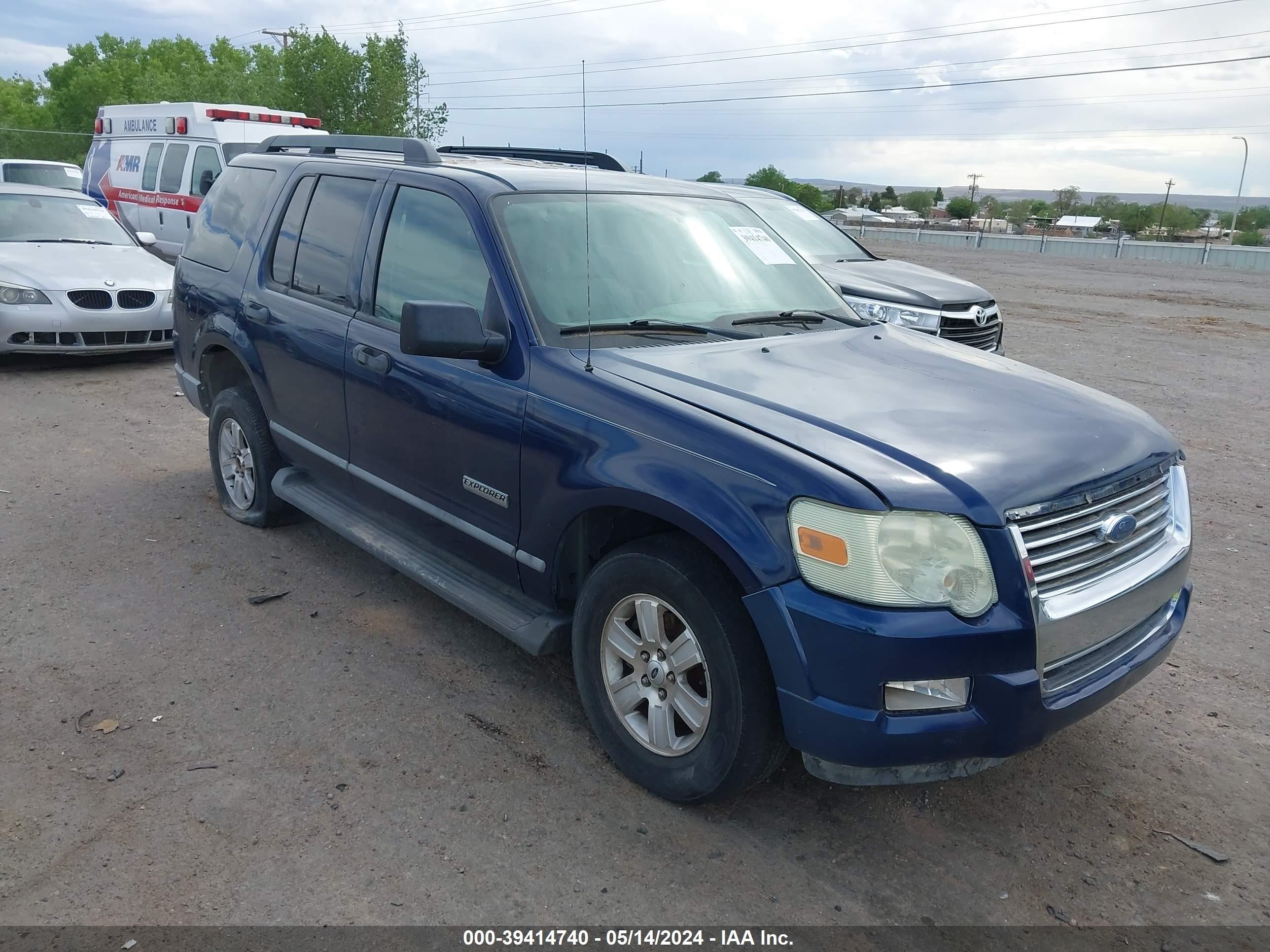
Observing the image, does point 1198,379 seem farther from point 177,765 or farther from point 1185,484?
point 177,765

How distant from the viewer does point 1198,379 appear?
11.1 meters

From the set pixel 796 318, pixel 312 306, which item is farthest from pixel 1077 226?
pixel 312 306

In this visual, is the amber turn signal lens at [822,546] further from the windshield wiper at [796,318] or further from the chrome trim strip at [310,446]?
the chrome trim strip at [310,446]

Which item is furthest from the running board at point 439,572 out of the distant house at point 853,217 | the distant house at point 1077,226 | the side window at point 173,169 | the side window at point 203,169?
the distant house at point 1077,226

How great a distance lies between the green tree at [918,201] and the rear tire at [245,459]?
123 meters

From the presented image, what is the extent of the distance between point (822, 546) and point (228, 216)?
422 centimetres

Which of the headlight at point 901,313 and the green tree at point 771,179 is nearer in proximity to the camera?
the headlight at point 901,313

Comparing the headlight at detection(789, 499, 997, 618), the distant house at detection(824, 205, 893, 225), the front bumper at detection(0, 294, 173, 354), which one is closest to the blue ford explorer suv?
the headlight at detection(789, 499, 997, 618)

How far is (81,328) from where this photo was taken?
30.2ft

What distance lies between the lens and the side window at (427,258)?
382 centimetres

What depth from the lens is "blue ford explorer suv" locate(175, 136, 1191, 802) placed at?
2.66 m

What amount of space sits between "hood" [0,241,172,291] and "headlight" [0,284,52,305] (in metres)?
0.06

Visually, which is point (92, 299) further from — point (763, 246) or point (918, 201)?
point (918, 201)

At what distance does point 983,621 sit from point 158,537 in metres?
4.44
